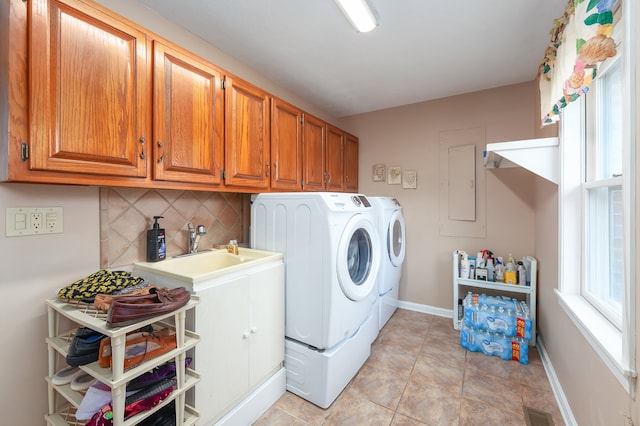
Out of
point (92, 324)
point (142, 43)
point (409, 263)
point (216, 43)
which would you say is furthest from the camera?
point (409, 263)

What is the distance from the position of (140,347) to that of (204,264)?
789mm

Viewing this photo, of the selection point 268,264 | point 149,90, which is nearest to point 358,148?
point 268,264

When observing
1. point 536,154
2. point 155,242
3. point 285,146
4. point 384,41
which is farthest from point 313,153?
point 536,154

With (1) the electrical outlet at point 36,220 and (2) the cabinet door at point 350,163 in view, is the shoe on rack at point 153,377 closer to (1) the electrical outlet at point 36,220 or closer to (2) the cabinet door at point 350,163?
(1) the electrical outlet at point 36,220

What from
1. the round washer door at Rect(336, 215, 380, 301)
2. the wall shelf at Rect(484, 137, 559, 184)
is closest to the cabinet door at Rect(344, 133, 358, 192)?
the round washer door at Rect(336, 215, 380, 301)

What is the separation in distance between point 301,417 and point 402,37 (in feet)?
8.33

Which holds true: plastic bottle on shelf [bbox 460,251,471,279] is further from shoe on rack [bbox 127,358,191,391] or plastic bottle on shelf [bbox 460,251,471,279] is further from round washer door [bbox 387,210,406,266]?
shoe on rack [bbox 127,358,191,391]

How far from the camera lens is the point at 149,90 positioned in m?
1.31

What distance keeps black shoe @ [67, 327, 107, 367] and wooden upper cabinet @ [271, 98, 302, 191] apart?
1.33 m

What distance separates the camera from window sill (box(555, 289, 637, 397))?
895mm

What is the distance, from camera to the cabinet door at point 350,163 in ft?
10.3

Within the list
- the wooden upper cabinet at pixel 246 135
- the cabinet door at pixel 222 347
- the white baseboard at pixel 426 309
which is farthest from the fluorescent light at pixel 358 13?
the white baseboard at pixel 426 309

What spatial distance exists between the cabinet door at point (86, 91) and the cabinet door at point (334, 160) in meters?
1.75

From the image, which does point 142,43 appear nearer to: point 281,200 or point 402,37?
point 281,200
